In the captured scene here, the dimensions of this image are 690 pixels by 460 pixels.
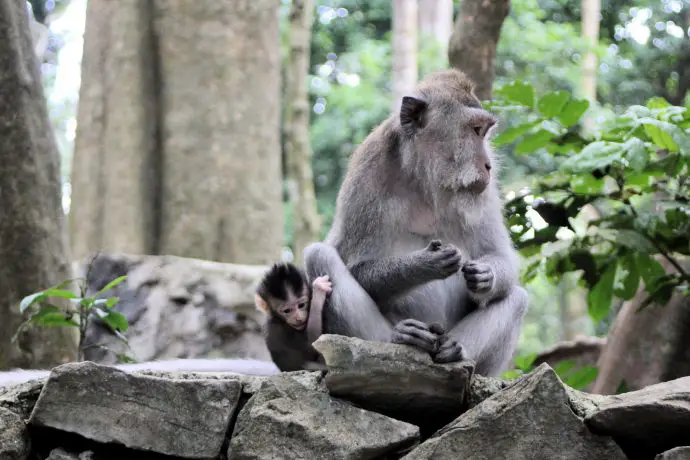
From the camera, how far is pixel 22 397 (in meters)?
3.46

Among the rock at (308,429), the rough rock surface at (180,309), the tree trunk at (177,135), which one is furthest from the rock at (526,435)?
the tree trunk at (177,135)

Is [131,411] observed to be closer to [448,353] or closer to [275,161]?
[448,353]

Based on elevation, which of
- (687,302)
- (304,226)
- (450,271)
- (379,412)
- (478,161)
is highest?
(478,161)

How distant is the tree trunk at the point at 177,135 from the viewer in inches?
332

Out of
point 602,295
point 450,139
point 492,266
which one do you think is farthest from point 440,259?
point 602,295

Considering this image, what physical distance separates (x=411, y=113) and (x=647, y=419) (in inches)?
71.1

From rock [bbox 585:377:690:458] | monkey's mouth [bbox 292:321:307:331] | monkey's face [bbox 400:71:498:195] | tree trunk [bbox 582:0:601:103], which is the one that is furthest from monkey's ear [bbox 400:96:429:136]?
tree trunk [bbox 582:0:601:103]

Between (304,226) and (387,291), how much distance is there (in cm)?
814

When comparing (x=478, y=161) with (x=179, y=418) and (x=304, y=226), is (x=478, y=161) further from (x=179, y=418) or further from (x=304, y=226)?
(x=304, y=226)

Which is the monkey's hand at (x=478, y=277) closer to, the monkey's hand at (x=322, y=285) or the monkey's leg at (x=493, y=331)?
the monkey's leg at (x=493, y=331)

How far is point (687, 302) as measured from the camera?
632 centimetres

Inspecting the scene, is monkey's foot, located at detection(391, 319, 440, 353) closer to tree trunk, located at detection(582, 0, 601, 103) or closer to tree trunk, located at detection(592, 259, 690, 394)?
tree trunk, located at detection(592, 259, 690, 394)

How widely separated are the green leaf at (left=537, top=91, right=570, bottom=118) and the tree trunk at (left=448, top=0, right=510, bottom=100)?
1.48m

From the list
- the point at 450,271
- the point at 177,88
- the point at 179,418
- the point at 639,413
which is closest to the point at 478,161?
the point at 450,271
